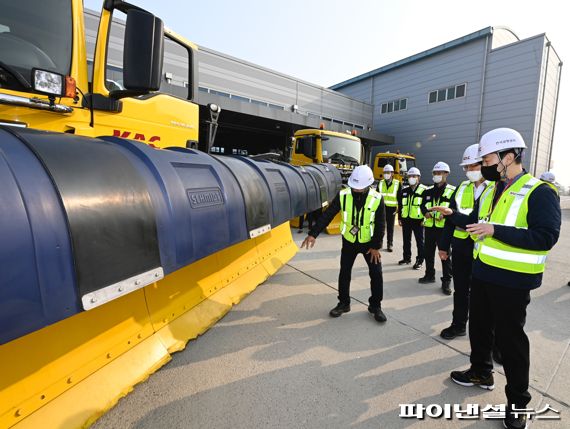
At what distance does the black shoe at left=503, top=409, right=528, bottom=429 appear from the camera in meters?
1.92

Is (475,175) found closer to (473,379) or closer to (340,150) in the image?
(473,379)

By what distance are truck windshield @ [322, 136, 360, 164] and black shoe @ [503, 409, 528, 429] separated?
723cm

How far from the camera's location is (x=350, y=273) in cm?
345

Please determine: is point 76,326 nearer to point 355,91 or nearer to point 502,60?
point 502,60

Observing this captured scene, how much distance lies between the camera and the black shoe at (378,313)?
10.6 ft

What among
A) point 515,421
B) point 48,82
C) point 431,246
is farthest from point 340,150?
point 48,82

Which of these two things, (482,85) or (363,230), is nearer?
(363,230)

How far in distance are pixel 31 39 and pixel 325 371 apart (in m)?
2.95

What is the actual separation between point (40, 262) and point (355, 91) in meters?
27.3

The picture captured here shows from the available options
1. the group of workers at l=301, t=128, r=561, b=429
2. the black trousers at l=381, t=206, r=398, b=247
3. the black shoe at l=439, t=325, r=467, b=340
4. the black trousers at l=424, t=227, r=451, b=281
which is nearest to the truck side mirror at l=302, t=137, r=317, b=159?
the black trousers at l=381, t=206, r=398, b=247

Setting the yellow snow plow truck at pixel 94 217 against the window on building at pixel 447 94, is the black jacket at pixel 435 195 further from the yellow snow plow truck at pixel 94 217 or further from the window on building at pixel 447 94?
the window on building at pixel 447 94

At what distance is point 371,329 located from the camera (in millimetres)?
3104

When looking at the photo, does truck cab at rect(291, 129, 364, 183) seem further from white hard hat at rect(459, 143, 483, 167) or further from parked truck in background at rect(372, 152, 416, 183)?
white hard hat at rect(459, 143, 483, 167)

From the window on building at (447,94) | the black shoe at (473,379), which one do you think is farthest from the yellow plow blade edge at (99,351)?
the window on building at (447,94)
